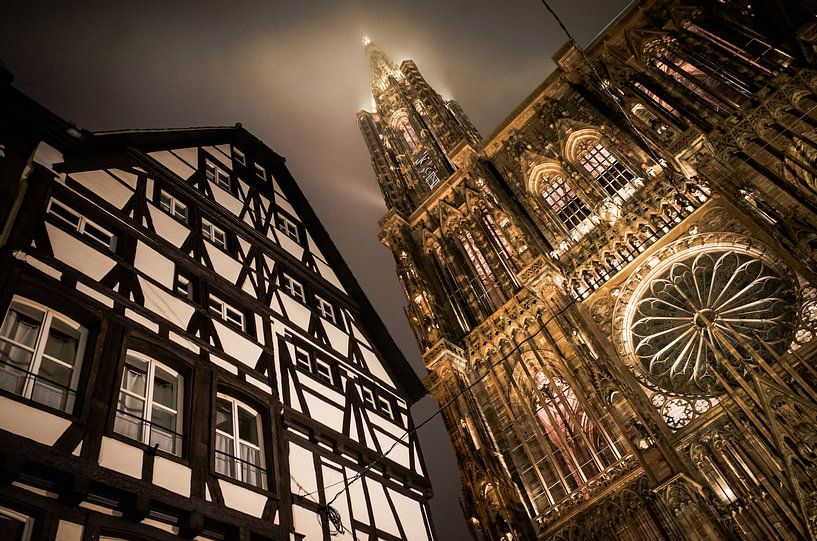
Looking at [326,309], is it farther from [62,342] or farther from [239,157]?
[62,342]

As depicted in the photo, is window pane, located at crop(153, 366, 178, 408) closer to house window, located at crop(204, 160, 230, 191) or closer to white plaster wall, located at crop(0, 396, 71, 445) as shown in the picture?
white plaster wall, located at crop(0, 396, 71, 445)

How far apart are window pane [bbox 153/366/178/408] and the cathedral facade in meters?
7.55

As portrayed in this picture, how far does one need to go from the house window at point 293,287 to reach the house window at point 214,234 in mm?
1555

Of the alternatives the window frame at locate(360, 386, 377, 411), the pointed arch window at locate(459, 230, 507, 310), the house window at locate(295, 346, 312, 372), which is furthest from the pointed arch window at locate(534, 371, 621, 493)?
the house window at locate(295, 346, 312, 372)

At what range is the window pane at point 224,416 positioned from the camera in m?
7.83

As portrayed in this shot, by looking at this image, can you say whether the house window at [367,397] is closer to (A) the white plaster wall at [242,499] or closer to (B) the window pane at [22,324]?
(A) the white plaster wall at [242,499]

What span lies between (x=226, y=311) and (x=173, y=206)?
242 centimetres

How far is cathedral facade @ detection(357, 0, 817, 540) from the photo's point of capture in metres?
10.9

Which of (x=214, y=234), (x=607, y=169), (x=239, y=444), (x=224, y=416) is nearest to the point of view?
(x=239, y=444)

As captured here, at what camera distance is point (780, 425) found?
9.74 metres

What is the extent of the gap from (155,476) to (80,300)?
7.94 ft

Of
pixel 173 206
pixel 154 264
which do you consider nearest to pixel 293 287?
pixel 173 206

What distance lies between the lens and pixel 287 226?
1416 cm

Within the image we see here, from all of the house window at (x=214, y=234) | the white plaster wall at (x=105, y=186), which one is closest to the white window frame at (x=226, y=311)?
the house window at (x=214, y=234)
